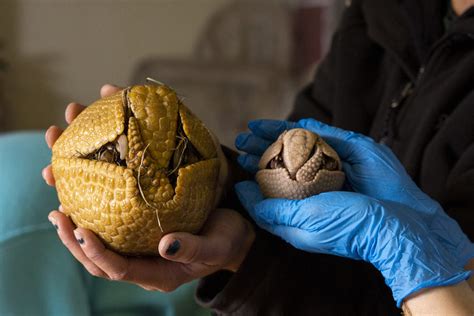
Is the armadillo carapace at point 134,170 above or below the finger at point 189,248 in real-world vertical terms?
above

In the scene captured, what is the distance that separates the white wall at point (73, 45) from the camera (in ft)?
9.65

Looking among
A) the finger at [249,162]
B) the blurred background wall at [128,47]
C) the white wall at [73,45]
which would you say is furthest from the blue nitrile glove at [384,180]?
the white wall at [73,45]

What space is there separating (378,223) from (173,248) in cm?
24

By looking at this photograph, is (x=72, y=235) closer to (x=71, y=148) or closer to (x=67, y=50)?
(x=71, y=148)

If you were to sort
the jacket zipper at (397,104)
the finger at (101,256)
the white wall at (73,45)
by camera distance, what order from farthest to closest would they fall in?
the white wall at (73,45)
the jacket zipper at (397,104)
the finger at (101,256)

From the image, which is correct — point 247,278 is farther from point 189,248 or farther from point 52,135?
point 52,135

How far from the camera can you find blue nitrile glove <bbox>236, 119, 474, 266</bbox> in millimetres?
797

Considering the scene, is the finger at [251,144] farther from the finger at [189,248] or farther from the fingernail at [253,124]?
the finger at [189,248]

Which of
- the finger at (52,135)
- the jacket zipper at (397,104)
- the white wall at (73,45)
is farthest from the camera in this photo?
the white wall at (73,45)

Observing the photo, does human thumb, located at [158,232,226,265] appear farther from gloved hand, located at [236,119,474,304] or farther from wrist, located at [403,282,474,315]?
wrist, located at [403,282,474,315]

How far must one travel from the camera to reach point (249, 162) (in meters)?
0.84

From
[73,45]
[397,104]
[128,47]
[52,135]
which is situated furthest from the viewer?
[128,47]

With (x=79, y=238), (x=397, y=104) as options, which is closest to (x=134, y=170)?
(x=79, y=238)

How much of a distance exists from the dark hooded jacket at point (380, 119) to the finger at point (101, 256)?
0.55 ft
